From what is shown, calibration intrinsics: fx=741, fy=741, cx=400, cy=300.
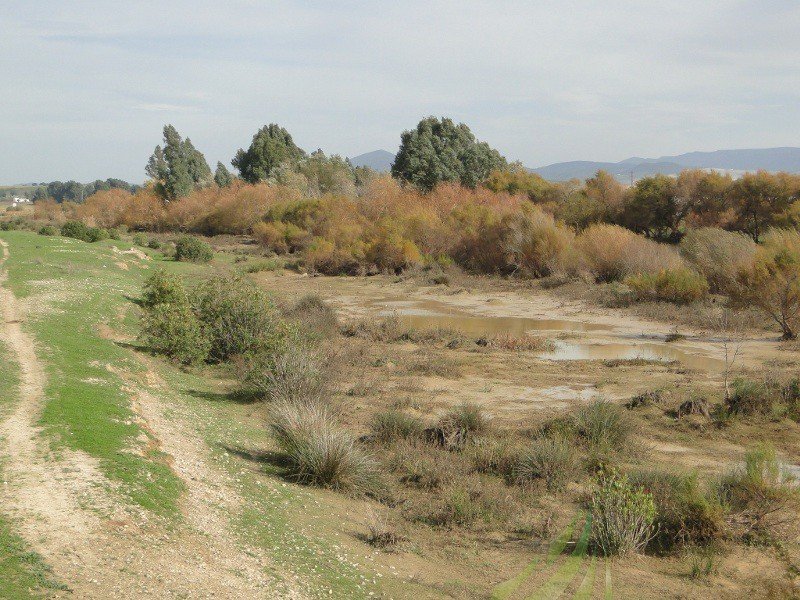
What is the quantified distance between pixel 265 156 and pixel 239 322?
75268 millimetres

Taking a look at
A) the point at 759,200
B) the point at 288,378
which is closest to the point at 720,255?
the point at 759,200

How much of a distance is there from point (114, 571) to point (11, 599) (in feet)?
3.08

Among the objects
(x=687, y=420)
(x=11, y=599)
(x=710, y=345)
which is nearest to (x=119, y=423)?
(x=11, y=599)

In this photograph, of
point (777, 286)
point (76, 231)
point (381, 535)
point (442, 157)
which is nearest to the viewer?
point (381, 535)

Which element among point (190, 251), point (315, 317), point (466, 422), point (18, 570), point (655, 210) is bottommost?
point (466, 422)

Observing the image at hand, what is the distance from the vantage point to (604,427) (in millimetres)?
12984

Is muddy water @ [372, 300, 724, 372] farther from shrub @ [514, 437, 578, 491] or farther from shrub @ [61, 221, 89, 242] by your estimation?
shrub @ [61, 221, 89, 242]

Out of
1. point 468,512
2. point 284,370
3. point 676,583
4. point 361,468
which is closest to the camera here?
point 676,583

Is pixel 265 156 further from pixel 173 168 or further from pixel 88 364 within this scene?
pixel 88 364

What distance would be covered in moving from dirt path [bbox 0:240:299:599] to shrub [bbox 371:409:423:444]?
4269mm

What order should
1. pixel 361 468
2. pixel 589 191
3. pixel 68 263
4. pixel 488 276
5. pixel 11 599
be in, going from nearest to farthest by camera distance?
1. pixel 11 599
2. pixel 361 468
3. pixel 68 263
4. pixel 488 276
5. pixel 589 191

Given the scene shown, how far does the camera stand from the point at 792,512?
32.1 ft

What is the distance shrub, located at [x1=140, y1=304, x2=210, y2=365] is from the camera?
54.9 ft

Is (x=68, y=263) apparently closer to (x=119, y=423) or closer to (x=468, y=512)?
(x=119, y=423)
